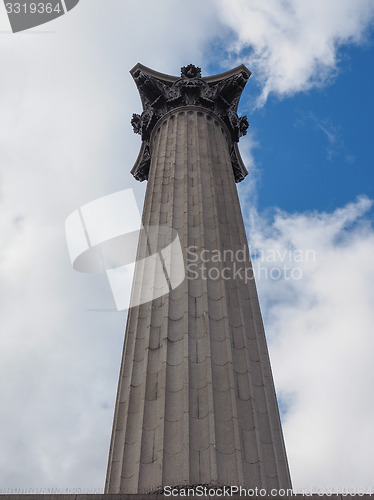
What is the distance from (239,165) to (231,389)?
20.9 meters

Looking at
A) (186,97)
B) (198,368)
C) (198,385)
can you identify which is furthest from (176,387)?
(186,97)

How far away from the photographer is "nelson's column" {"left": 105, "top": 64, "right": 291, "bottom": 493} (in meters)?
12.7

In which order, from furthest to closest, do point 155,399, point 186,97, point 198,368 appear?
point 186,97 → point 198,368 → point 155,399

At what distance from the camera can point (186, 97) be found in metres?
29.8

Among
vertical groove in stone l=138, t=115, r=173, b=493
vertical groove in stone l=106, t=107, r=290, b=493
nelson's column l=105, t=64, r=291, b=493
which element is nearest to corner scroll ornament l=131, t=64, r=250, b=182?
nelson's column l=105, t=64, r=291, b=493

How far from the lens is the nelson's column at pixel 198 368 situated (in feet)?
41.6

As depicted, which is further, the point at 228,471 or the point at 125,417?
the point at 125,417

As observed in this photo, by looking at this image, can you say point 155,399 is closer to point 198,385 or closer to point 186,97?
point 198,385

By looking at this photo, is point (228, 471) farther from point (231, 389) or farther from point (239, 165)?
point (239, 165)

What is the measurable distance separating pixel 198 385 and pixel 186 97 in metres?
18.8

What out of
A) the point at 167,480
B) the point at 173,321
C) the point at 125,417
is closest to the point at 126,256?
the point at 173,321

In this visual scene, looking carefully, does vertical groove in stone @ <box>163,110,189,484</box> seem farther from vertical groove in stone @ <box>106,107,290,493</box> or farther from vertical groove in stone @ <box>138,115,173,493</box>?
vertical groove in stone @ <box>138,115,173,493</box>

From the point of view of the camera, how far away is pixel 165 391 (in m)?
14.2

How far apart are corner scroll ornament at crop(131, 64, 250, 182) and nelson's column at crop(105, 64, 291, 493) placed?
6.26 meters
